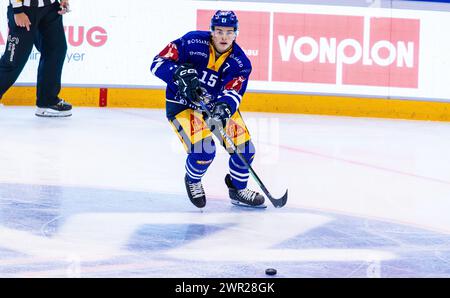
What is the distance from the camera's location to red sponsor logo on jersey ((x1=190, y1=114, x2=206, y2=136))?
16.1ft

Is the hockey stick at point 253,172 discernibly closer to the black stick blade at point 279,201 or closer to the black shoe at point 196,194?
the black stick blade at point 279,201

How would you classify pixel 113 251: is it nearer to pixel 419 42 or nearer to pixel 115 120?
pixel 115 120

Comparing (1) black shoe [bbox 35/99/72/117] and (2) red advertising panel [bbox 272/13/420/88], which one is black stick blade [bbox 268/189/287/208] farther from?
(2) red advertising panel [bbox 272/13/420/88]

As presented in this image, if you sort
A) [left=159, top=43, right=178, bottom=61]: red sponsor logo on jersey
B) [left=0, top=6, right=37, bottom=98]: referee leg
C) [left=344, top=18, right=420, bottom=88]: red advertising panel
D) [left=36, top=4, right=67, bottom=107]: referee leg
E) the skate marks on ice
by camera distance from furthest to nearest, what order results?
1. [left=344, top=18, right=420, bottom=88]: red advertising panel
2. [left=36, top=4, right=67, bottom=107]: referee leg
3. [left=0, top=6, right=37, bottom=98]: referee leg
4. [left=159, top=43, right=178, bottom=61]: red sponsor logo on jersey
5. the skate marks on ice

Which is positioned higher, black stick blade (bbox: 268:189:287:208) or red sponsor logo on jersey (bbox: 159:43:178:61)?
red sponsor logo on jersey (bbox: 159:43:178:61)

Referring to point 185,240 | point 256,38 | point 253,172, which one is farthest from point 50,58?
point 185,240

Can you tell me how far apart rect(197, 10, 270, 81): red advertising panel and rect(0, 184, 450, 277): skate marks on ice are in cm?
369

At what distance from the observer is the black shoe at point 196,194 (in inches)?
193

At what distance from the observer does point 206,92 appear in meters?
4.97

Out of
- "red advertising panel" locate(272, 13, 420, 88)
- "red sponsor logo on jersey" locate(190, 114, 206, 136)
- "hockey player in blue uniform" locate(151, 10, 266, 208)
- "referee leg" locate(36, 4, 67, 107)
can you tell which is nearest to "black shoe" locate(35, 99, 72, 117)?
"referee leg" locate(36, 4, 67, 107)

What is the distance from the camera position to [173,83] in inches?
194

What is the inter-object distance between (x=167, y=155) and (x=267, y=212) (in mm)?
1663

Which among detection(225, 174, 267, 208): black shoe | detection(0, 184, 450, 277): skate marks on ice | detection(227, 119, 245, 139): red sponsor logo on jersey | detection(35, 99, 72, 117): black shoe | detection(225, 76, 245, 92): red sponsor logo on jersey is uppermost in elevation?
detection(225, 76, 245, 92): red sponsor logo on jersey

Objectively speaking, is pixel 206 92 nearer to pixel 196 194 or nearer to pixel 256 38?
pixel 196 194
